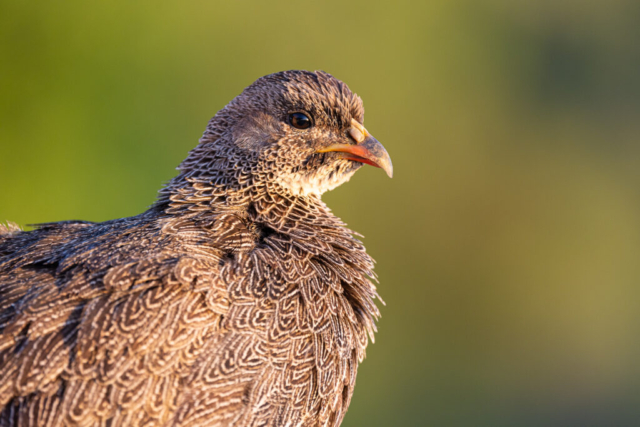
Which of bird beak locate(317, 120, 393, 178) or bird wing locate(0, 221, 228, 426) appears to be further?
bird beak locate(317, 120, 393, 178)

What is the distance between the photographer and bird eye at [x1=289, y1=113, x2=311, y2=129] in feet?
15.2

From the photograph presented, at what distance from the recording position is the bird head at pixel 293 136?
15.0ft

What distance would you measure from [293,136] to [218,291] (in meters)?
1.28

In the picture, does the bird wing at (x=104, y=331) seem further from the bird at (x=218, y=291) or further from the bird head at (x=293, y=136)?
the bird head at (x=293, y=136)

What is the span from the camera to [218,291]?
3820 mm

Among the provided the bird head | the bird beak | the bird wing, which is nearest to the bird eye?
the bird head

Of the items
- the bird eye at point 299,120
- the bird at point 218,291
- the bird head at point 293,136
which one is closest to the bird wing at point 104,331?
the bird at point 218,291

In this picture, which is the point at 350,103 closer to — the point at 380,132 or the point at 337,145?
the point at 337,145

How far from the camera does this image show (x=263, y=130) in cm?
462

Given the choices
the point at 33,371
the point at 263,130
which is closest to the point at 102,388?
the point at 33,371

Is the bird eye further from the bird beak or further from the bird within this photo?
the bird beak

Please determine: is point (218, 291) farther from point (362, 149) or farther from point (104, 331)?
point (362, 149)

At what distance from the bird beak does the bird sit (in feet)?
0.03

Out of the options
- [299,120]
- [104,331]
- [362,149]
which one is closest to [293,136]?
[299,120]
